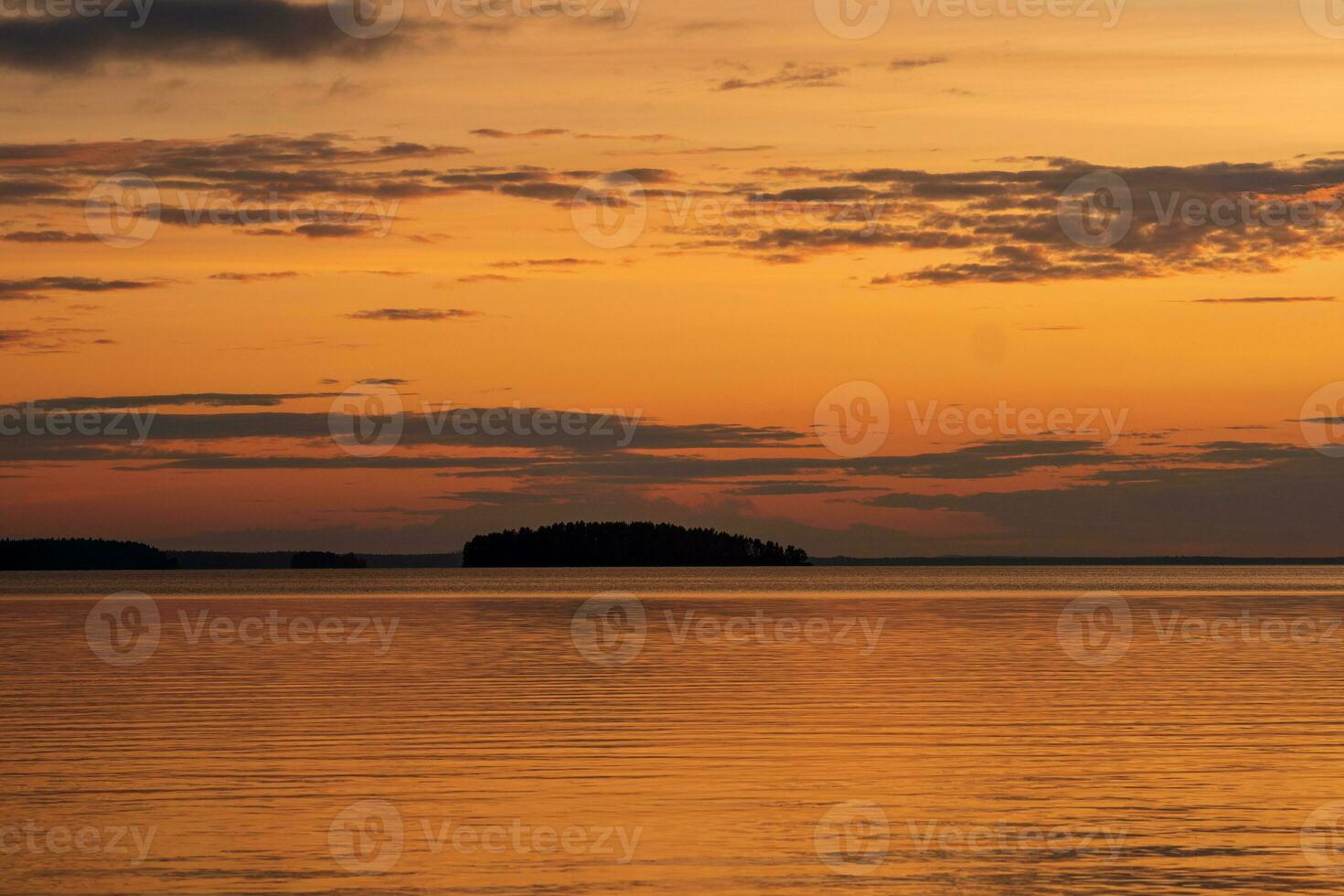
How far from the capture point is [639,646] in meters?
71.4

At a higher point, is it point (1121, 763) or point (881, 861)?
point (1121, 763)

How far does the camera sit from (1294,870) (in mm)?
22531

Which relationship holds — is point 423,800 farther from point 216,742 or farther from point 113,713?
point 113,713

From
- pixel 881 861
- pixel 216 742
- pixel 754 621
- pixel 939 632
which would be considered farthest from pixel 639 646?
pixel 881 861

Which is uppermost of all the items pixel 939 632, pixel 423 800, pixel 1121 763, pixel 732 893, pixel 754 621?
pixel 754 621

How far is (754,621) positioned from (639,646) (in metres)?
28.4

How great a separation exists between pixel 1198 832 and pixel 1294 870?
2.59m

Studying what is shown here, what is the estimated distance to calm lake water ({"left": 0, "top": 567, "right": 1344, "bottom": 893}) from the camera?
22891 millimetres

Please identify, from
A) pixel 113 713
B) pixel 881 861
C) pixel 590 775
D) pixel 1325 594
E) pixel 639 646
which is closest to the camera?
pixel 881 861

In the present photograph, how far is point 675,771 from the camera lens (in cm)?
3114

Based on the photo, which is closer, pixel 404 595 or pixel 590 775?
pixel 590 775

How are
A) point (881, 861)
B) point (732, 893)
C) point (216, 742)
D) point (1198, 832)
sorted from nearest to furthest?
point (732, 893) → point (881, 861) → point (1198, 832) → point (216, 742)

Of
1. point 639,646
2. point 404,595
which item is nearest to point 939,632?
point 639,646

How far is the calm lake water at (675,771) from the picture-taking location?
22891 millimetres
